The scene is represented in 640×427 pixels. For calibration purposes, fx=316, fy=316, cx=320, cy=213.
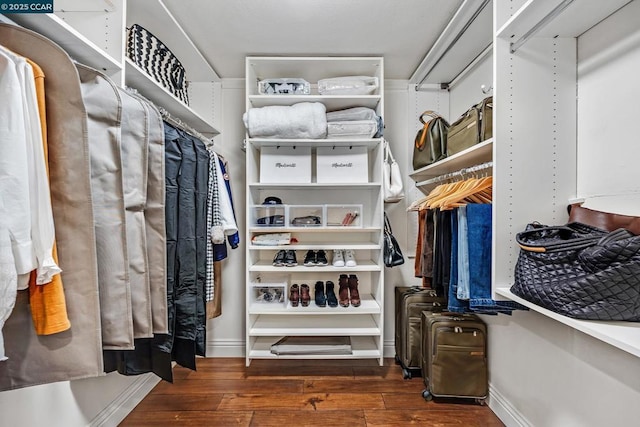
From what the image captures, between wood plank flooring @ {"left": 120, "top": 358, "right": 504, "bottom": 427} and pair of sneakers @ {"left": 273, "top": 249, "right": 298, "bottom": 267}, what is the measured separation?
0.75 m

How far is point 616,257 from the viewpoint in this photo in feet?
2.68

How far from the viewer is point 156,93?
170 centimetres

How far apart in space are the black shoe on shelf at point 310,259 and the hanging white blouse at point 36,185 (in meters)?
1.53

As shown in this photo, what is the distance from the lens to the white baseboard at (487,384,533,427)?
1.58m

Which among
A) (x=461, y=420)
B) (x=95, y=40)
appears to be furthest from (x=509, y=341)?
(x=95, y=40)

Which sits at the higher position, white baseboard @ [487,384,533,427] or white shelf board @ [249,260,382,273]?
white shelf board @ [249,260,382,273]

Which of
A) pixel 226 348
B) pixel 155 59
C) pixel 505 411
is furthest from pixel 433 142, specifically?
pixel 226 348

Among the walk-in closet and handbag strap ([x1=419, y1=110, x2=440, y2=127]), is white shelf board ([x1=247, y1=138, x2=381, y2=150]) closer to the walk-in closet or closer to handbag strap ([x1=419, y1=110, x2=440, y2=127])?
the walk-in closet

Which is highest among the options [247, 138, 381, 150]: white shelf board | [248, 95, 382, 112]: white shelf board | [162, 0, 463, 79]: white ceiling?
[162, 0, 463, 79]: white ceiling

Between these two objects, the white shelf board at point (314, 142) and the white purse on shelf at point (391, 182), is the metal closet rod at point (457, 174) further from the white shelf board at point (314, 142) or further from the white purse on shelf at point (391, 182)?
the white shelf board at point (314, 142)

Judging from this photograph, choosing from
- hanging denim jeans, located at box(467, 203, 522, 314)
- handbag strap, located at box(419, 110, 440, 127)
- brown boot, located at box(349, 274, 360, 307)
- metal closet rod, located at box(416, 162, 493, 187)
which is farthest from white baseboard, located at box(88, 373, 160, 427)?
handbag strap, located at box(419, 110, 440, 127)

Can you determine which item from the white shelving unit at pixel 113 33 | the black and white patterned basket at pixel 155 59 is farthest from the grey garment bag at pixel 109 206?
the black and white patterned basket at pixel 155 59

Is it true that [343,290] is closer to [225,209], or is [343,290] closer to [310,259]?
[310,259]

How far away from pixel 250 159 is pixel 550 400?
204 cm
